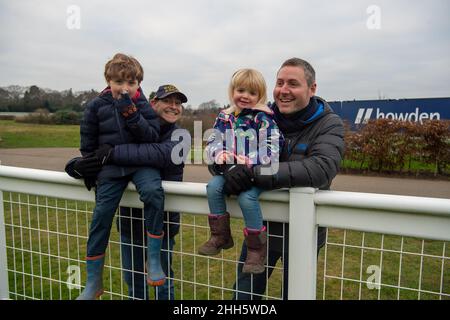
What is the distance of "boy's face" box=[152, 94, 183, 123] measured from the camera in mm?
2258

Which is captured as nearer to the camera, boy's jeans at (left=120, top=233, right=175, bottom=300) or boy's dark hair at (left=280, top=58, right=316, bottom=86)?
boy's dark hair at (left=280, top=58, right=316, bottom=86)

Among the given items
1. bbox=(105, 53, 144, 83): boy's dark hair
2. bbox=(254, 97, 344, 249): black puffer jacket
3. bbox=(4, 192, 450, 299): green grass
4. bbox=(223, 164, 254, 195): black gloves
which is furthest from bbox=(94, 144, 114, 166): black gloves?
bbox=(4, 192, 450, 299): green grass

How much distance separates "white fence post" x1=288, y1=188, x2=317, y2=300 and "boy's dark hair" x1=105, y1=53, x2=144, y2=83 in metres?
1.04

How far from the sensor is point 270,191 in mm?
1719

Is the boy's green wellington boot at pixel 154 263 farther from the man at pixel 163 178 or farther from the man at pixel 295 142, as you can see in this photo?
the man at pixel 295 142

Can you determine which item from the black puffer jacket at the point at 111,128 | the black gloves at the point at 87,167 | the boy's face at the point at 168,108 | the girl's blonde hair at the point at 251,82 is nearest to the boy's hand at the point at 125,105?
the black puffer jacket at the point at 111,128

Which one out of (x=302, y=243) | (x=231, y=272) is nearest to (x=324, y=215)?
(x=302, y=243)

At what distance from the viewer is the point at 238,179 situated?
5.42 ft

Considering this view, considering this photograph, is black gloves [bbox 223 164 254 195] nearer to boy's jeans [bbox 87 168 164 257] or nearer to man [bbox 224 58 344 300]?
man [bbox 224 58 344 300]

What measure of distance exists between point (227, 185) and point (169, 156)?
0.51 meters

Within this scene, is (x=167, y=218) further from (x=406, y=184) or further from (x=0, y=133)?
(x=0, y=133)

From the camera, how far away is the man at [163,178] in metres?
1.97
